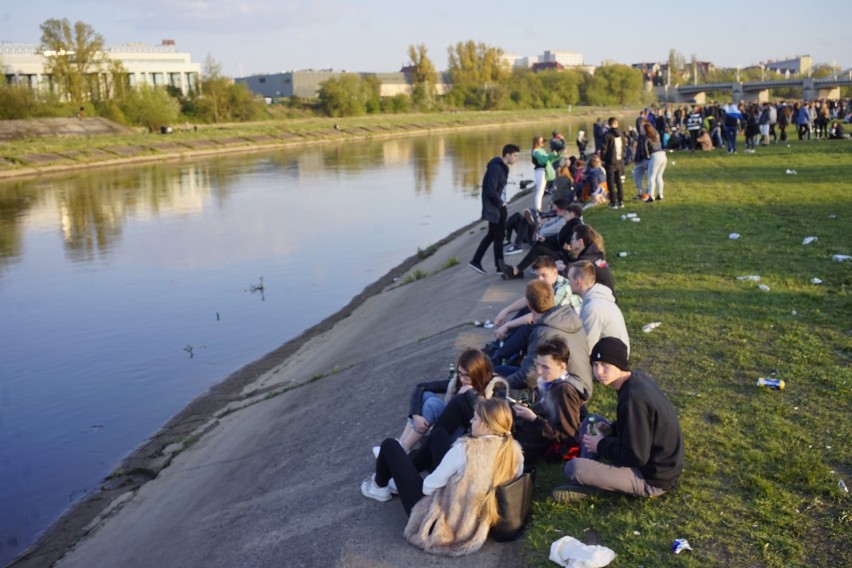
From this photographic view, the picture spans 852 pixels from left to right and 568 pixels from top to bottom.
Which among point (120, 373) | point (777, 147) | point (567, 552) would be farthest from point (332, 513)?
point (777, 147)

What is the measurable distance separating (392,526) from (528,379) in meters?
1.76

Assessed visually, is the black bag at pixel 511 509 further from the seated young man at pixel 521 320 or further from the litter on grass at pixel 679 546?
the seated young man at pixel 521 320

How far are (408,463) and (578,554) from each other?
136 centimetres

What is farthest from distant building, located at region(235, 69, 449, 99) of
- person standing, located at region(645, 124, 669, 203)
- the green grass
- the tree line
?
the green grass

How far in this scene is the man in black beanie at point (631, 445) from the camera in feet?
16.9

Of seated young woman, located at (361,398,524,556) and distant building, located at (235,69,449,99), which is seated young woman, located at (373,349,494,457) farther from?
distant building, located at (235,69,449,99)

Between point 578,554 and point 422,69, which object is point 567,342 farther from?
point 422,69

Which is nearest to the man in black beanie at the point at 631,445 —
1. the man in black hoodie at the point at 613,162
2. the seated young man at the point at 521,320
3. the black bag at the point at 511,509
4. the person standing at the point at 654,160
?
the black bag at the point at 511,509

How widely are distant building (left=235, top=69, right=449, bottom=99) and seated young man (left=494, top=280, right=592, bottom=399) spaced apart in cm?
11561

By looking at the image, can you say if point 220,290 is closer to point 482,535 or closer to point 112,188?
point 482,535

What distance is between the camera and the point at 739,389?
7320 millimetres

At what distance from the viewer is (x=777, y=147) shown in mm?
30047

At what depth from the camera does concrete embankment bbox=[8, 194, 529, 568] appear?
607cm

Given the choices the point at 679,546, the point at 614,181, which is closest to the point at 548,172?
the point at 614,181
